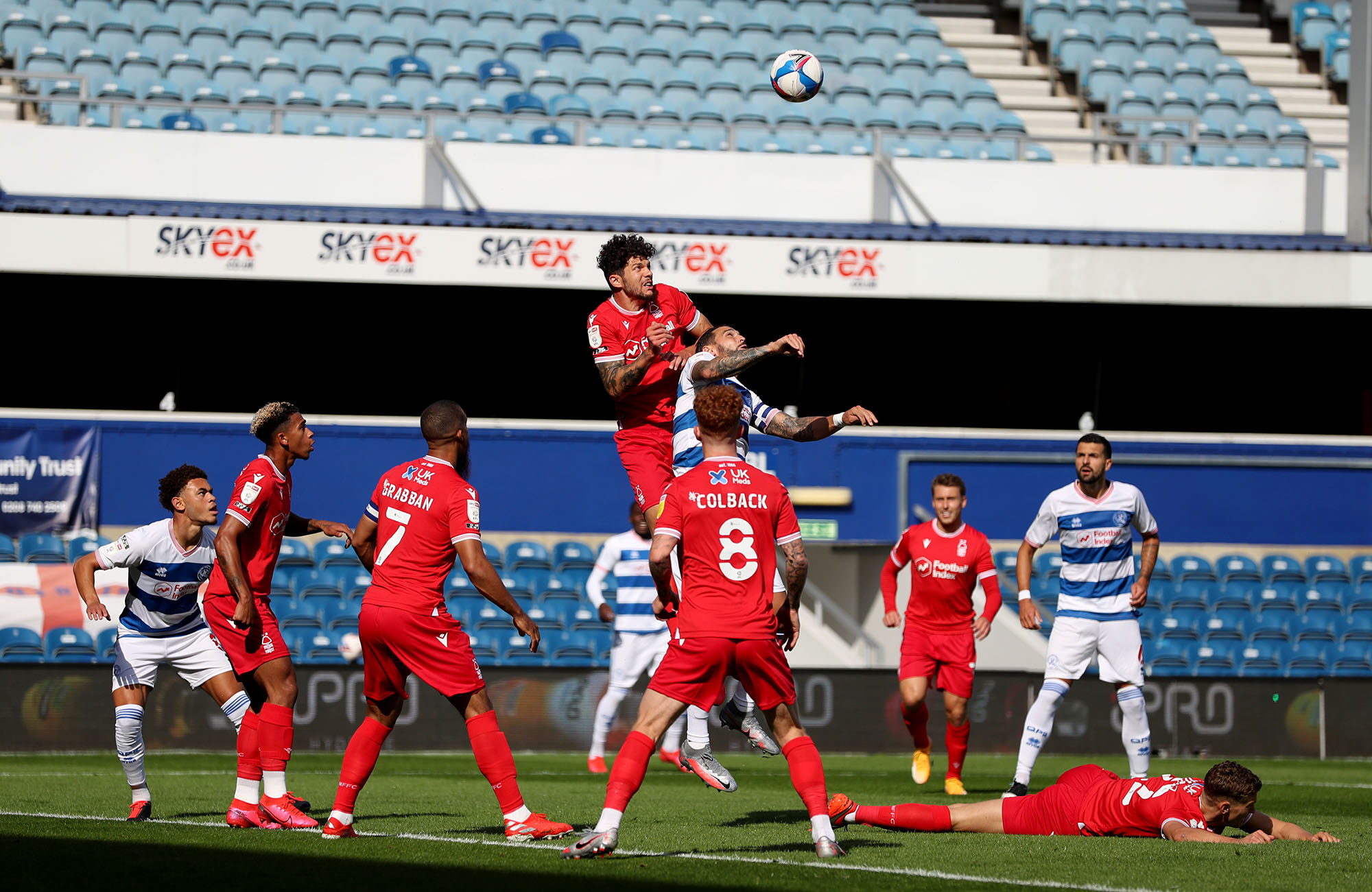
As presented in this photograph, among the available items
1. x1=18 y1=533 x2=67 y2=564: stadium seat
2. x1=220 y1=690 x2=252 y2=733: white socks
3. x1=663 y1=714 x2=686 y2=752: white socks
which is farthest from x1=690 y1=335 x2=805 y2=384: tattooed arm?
x1=18 y1=533 x2=67 y2=564: stadium seat

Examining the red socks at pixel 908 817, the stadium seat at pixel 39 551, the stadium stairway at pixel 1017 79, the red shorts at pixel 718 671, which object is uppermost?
the stadium stairway at pixel 1017 79

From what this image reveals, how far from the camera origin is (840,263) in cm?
1875

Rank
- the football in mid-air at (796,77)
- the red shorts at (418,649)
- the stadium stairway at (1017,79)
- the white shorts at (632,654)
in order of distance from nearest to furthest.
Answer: the red shorts at (418,649)
the football in mid-air at (796,77)
the white shorts at (632,654)
the stadium stairway at (1017,79)

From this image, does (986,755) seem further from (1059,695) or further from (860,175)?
(860,175)

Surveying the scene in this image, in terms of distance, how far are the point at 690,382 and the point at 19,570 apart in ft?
36.7

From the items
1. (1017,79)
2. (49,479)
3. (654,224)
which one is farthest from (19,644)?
(1017,79)

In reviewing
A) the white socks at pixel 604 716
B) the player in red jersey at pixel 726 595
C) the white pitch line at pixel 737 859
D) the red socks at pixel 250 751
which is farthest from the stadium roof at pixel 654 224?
the player in red jersey at pixel 726 595

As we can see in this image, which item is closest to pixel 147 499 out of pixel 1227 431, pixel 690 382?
pixel 690 382

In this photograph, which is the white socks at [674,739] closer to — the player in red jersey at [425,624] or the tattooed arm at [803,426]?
the tattooed arm at [803,426]

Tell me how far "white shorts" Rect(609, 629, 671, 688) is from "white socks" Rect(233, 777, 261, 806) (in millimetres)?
5764

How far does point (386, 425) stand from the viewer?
1808 centimetres

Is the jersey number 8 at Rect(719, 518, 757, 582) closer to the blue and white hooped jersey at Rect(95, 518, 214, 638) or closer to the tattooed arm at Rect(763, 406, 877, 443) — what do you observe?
the tattooed arm at Rect(763, 406, 877, 443)

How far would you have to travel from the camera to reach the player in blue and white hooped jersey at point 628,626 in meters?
13.1

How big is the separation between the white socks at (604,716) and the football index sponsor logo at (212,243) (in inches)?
305
